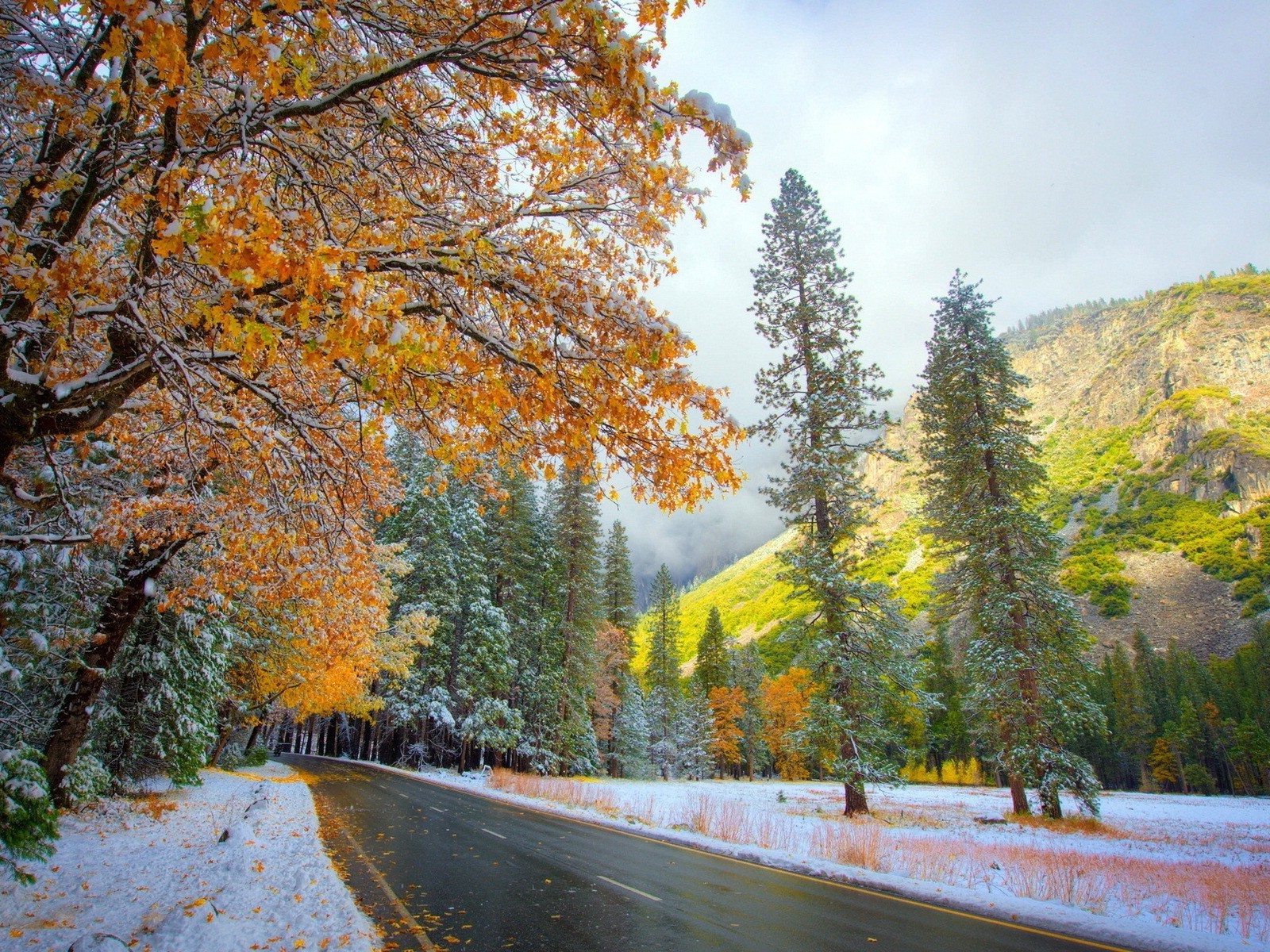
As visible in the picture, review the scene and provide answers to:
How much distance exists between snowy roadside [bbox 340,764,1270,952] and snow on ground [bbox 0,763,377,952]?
7448 mm

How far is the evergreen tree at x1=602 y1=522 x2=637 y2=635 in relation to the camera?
1773 inches

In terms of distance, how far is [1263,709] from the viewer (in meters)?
58.7

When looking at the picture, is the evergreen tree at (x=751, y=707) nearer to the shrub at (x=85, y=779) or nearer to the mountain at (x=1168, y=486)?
the mountain at (x=1168, y=486)

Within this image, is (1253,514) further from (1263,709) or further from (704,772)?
(704,772)

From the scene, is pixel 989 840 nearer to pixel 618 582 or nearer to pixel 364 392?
pixel 364 392

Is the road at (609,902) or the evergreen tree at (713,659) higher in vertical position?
the evergreen tree at (713,659)

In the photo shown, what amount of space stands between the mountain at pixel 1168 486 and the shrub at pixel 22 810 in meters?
31.4

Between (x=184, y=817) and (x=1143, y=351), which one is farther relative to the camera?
(x=1143, y=351)

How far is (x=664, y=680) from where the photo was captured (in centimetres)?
5250

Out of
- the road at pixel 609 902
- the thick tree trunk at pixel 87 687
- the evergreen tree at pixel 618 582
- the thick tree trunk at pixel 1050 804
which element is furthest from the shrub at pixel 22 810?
the evergreen tree at pixel 618 582

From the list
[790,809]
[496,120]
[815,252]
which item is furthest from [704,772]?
[496,120]

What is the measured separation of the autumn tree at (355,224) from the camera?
3043mm

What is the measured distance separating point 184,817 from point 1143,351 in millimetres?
241433

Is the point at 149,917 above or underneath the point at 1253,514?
underneath
